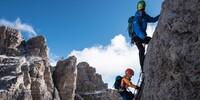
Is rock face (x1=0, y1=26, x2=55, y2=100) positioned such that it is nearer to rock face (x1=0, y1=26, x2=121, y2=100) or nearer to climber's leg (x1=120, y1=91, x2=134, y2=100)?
rock face (x1=0, y1=26, x2=121, y2=100)

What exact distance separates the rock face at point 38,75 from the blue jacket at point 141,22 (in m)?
84.9

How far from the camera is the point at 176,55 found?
12.5 meters

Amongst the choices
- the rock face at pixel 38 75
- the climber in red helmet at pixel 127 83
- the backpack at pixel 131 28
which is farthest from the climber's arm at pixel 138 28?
the rock face at pixel 38 75

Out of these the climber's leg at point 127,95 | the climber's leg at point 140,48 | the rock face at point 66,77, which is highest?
the rock face at point 66,77

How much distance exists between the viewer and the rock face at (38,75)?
106 m

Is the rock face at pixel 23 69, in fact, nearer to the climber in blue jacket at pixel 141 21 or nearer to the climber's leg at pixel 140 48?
the climber's leg at pixel 140 48

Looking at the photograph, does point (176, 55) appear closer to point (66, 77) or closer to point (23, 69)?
point (23, 69)

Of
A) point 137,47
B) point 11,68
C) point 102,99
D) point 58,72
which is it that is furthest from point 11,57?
point 137,47

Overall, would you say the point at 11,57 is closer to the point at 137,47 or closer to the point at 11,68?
the point at 11,68

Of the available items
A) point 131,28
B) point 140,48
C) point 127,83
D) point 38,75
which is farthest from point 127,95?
point 38,75

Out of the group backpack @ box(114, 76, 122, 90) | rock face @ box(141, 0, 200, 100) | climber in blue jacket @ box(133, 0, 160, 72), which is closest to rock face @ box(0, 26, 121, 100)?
backpack @ box(114, 76, 122, 90)

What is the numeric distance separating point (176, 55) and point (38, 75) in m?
107

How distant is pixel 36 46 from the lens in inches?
5295

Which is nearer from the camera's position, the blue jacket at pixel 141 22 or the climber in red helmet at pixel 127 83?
the blue jacket at pixel 141 22
